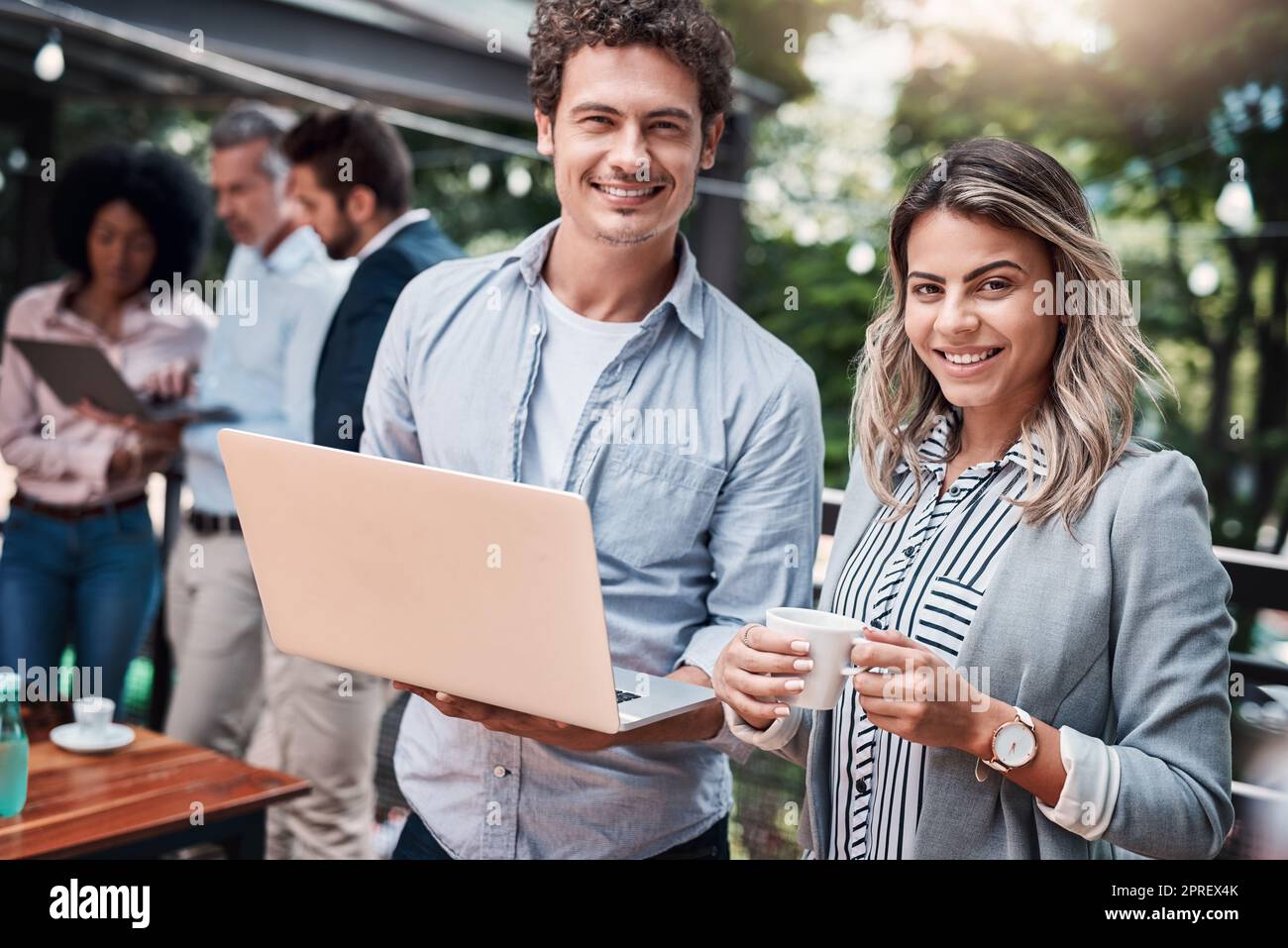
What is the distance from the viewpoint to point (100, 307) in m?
3.31

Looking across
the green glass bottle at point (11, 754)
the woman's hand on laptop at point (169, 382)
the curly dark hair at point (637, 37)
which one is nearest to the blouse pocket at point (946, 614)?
the curly dark hair at point (637, 37)

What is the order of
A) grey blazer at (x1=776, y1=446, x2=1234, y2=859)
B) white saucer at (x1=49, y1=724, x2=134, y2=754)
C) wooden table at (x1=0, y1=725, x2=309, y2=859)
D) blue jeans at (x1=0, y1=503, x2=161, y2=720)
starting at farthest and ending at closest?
blue jeans at (x1=0, y1=503, x2=161, y2=720) → white saucer at (x1=49, y1=724, x2=134, y2=754) → wooden table at (x1=0, y1=725, x2=309, y2=859) → grey blazer at (x1=776, y1=446, x2=1234, y2=859)

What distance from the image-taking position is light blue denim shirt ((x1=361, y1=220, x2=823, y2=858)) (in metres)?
1.64

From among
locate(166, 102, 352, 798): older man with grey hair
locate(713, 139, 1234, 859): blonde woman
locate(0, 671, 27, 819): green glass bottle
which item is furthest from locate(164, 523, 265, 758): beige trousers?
locate(713, 139, 1234, 859): blonde woman

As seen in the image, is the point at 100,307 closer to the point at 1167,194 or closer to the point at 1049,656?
the point at 1049,656

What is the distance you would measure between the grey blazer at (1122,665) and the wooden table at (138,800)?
118 centimetres

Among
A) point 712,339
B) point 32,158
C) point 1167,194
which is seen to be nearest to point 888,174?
point 1167,194

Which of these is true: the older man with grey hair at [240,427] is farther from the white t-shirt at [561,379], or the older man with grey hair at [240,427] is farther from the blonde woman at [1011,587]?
the blonde woman at [1011,587]

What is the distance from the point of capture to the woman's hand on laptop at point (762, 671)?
128 centimetres

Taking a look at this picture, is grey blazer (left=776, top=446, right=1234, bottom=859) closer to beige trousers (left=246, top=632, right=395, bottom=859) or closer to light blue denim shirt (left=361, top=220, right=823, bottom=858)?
light blue denim shirt (left=361, top=220, right=823, bottom=858)

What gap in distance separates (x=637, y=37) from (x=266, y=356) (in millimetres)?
1759

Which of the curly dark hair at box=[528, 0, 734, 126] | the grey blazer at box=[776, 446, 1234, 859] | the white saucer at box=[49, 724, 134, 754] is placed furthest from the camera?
the white saucer at box=[49, 724, 134, 754]

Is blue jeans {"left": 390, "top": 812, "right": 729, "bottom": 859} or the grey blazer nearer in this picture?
the grey blazer

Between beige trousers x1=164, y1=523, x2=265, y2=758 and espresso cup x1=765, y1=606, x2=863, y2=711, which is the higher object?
espresso cup x1=765, y1=606, x2=863, y2=711
